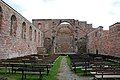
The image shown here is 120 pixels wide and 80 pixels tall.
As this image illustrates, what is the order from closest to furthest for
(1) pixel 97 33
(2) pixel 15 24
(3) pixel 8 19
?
(3) pixel 8 19 < (2) pixel 15 24 < (1) pixel 97 33

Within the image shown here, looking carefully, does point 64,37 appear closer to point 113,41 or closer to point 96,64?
point 113,41

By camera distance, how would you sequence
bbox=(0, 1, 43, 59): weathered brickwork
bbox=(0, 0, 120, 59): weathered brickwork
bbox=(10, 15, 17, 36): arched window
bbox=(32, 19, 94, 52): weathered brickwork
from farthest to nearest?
bbox=(32, 19, 94, 52): weathered brickwork
bbox=(10, 15, 17, 36): arched window
bbox=(0, 0, 120, 59): weathered brickwork
bbox=(0, 1, 43, 59): weathered brickwork

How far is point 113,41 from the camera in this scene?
24.8 m

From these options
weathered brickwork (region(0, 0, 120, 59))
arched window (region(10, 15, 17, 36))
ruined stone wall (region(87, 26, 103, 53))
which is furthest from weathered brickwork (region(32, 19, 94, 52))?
arched window (region(10, 15, 17, 36))

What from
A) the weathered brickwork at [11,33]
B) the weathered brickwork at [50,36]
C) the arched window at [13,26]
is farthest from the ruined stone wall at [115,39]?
the arched window at [13,26]

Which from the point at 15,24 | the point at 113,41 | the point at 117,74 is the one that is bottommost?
the point at 117,74

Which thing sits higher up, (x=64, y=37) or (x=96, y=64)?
(x=64, y=37)

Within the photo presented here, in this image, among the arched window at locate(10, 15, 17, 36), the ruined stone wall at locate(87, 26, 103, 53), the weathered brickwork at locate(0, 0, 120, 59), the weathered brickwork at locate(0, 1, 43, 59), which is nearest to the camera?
the weathered brickwork at locate(0, 1, 43, 59)

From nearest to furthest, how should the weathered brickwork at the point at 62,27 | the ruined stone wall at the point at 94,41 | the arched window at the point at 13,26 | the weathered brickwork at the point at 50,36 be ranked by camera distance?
the weathered brickwork at the point at 50,36, the arched window at the point at 13,26, the ruined stone wall at the point at 94,41, the weathered brickwork at the point at 62,27

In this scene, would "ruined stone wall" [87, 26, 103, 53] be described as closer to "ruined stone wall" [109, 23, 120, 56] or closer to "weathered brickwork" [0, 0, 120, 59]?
"weathered brickwork" [0, 0, 120, 59]

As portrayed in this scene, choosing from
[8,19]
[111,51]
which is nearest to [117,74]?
[8,19]

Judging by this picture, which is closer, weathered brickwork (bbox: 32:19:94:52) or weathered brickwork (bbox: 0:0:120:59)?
weathered brickwork (bbox: 0:0:120:59)

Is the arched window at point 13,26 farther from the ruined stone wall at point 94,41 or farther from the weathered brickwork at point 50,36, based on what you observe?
the ruined stone wall at point 94,41

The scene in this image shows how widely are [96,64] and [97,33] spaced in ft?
78.8
